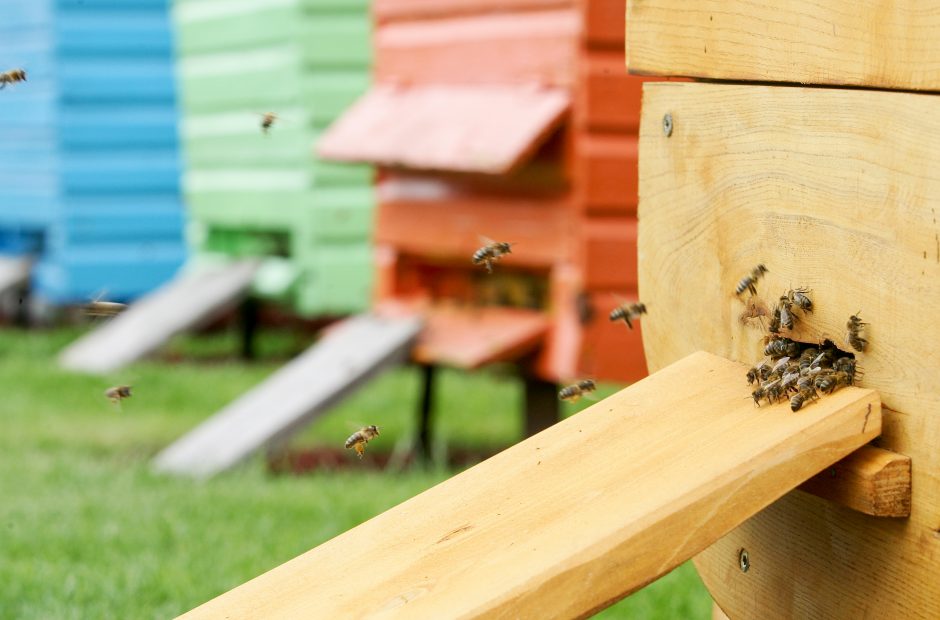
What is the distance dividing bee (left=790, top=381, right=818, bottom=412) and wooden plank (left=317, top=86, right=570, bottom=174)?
3.22 m

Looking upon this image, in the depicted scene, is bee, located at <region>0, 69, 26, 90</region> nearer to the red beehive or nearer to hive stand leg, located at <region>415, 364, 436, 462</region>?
the red beehive

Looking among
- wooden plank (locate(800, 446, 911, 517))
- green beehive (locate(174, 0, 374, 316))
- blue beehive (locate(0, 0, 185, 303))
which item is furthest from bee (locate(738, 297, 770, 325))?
blue beehive (locate(0, 0, 185, 303))

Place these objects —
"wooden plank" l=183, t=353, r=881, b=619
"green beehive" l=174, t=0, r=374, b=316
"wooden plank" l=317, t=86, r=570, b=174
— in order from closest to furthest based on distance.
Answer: "wooden plank" l=183, t=353, r=881, b=619, "wooden plank" l=317, t=86, r=570, b=174, "green beehive" l=174, t=0, r=374, b=316

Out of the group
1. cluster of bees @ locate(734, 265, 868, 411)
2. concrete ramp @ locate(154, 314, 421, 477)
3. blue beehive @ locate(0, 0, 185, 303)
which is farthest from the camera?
blue beehive @ locate(0, 0, 185, 303)

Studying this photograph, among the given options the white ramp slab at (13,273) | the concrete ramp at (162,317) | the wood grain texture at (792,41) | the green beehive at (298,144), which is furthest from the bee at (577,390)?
the white ramp slab at (13,273)

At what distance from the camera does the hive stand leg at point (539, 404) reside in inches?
225

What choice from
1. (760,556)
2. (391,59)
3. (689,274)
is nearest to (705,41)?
(689,274)

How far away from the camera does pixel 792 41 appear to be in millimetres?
1922

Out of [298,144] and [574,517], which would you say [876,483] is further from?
[298,144]

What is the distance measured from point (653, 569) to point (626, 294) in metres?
3.56

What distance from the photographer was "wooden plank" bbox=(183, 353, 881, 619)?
1610mm

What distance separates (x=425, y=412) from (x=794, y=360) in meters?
4.47

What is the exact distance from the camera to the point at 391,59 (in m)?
6.23

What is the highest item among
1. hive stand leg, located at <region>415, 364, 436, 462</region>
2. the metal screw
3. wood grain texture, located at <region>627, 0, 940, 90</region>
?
wood grain texture, located at <region>627, 0, 940, 90</region>
